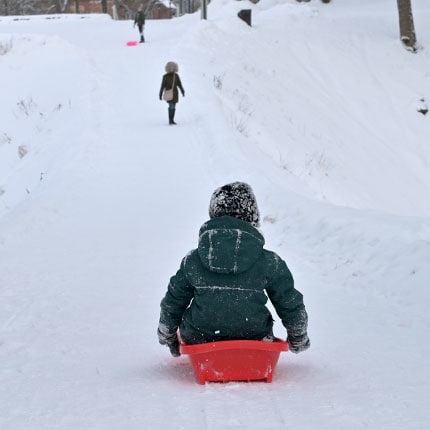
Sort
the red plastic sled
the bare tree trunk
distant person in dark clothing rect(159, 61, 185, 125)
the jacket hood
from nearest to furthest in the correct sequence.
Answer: the jacket hood, the red plastic sled, distant person in dark clothing rect(159, 61, 185, 125), the bare tree trunk

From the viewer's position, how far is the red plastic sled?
4.11 meters

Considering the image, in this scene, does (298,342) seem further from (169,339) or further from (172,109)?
(172,109)

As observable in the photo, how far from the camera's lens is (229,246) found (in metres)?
4.01

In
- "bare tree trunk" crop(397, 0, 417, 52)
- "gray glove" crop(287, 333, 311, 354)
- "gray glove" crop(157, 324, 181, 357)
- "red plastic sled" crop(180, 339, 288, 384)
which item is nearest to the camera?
"red plastic sled" crop(180, 339, 288, 384)

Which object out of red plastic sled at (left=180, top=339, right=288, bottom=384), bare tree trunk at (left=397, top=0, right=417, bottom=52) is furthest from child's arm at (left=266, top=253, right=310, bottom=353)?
bare tree trunk at (left=397, top=0, right=417, bottom=52)

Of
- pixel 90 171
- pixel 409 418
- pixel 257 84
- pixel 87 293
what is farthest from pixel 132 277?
pixel 257 84

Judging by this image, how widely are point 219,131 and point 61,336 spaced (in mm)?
9886

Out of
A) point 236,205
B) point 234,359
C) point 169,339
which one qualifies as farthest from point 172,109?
point 234,359

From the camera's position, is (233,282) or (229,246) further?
(233,282)

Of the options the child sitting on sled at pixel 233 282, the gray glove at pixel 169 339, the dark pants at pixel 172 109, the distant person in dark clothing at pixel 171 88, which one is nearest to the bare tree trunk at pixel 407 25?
the distant person in dark clothing at pixel 171 88

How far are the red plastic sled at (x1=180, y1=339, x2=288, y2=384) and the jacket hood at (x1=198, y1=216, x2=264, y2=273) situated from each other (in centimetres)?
44

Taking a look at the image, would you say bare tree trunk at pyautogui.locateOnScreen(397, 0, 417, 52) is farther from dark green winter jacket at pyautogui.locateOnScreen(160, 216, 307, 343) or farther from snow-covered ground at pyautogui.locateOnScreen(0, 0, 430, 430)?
dark green winter jacket at pyautogui.locateOnScreen(160, 216, 307, 343)

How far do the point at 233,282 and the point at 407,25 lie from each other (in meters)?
25.2

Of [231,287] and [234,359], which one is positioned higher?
[231,287]
